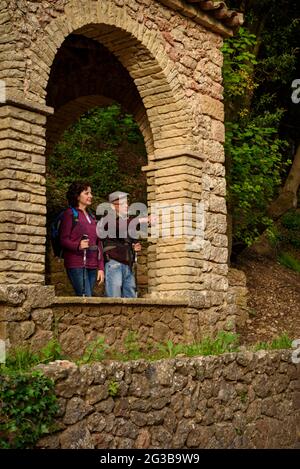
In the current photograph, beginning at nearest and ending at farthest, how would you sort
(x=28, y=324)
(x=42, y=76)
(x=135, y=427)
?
(x=135, y=427) → (x=28, y=324) → (x=42, y=76)

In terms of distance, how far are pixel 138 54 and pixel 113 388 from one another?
187 inches

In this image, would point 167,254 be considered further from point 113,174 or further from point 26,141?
point 113,174

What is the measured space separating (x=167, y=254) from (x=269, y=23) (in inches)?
367

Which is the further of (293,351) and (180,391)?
(293,351)

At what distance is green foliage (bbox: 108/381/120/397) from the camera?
17.1ft

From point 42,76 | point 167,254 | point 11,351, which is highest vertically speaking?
point 42,76

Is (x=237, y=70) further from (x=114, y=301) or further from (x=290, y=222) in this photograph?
(x=290, y=222)

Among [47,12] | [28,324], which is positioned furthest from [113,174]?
[28,324]

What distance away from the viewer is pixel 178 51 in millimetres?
8828

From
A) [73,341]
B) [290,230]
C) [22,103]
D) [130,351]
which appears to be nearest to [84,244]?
[73,341]

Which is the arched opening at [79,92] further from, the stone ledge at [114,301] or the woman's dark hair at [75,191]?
the stone ledge at [114,301]

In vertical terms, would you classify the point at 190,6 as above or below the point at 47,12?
above

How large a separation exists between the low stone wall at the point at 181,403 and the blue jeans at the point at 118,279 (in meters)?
2.03

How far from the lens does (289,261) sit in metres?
16.7
